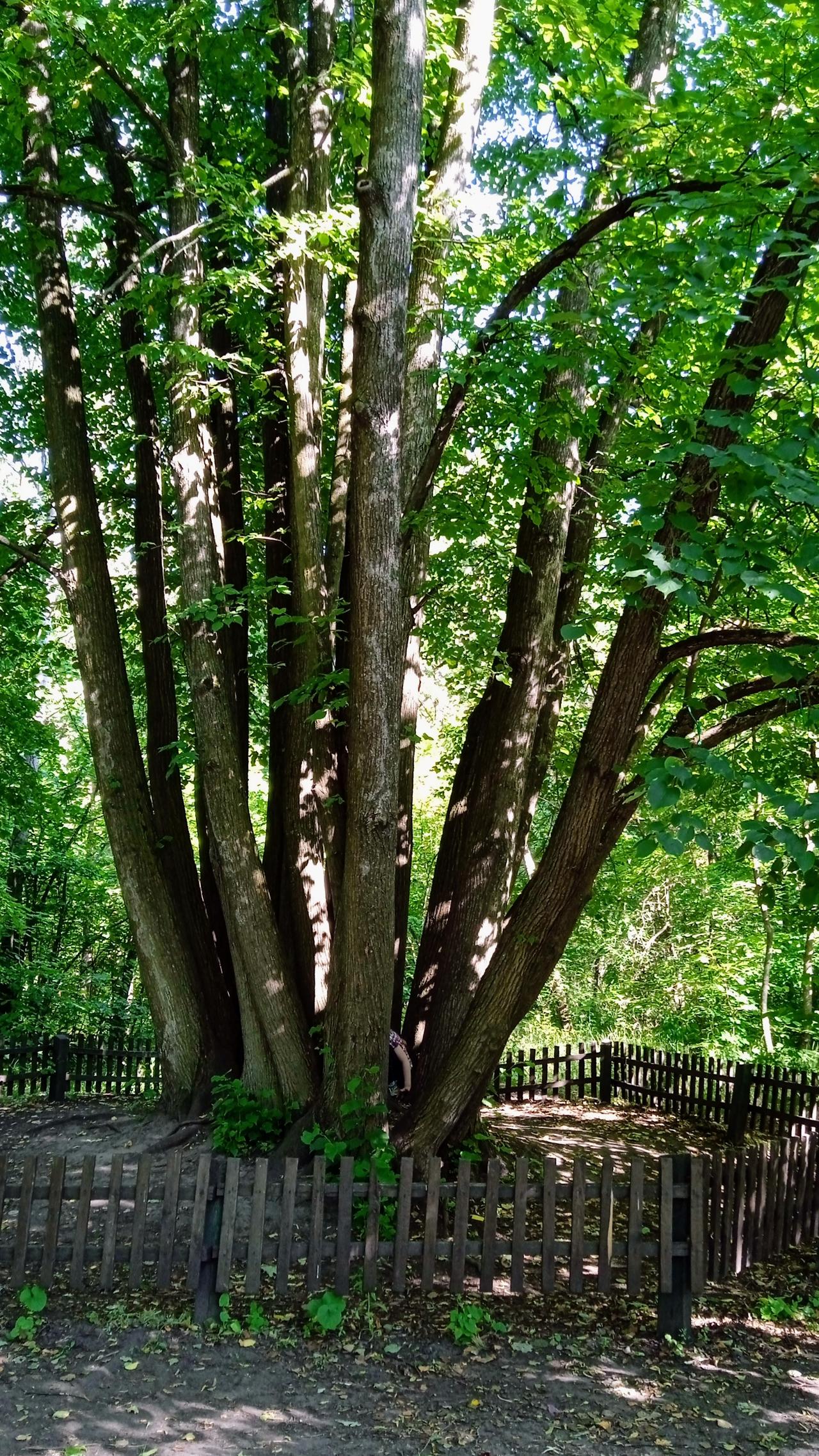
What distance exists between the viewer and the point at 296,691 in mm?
6504

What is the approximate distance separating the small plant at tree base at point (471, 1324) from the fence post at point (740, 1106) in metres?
5.58

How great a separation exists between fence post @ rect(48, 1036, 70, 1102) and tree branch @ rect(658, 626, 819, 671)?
8438 millimetres

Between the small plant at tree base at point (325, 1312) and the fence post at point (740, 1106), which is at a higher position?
the fence post at point (740, 1106)

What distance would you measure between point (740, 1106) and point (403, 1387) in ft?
21.2

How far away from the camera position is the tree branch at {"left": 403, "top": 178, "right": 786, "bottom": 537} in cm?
495

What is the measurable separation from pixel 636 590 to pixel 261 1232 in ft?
12.0

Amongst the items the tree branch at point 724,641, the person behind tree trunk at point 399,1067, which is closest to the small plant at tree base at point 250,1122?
the person behind tree trunk at point 399,1067

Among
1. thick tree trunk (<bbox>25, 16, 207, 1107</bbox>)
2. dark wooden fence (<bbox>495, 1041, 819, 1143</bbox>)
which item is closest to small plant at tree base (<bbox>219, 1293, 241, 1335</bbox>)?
thick tree trunk (<bbox>25, 16, 207, 1107</bbox>)

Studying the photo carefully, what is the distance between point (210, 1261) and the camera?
4.91m

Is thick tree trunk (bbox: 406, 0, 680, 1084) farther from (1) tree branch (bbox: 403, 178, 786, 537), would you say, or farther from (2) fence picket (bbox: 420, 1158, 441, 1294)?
(2) fence picket (bbox: 420, 1158, 441, 1294)

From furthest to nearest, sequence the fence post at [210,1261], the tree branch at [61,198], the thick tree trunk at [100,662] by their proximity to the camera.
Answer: the thick tree trunk at [100,662] < the tree branch at [61,198] < the fence post at [210,1261]

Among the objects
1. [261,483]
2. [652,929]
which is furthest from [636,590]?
[652,929]

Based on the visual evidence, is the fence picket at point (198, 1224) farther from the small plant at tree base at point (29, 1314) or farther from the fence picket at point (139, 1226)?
the small plant at tree base at point (29, 1314)

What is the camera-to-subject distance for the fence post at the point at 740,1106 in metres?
9.89
